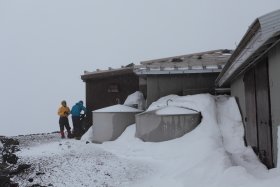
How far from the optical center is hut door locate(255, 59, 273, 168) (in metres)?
6.82

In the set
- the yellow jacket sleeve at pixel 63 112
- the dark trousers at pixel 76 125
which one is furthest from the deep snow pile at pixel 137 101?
the yellow jacket sleeve at pixel 63 112

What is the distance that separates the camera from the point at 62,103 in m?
15.8

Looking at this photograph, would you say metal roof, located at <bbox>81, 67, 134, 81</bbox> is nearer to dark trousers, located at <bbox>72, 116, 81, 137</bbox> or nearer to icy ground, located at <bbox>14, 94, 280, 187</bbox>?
dark trousers, located at <bbox>72, 116, 81, 137</bbox>

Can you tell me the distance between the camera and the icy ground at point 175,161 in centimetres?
630

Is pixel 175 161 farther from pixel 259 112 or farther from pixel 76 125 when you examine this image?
A: pixel 76 125

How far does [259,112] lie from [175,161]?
223 centimetres

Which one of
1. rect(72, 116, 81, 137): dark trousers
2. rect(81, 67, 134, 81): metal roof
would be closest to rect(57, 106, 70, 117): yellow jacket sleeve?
rect(72, 116, 81, 137): dark trousers

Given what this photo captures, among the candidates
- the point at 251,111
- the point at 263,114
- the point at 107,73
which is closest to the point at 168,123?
the point at 251,111

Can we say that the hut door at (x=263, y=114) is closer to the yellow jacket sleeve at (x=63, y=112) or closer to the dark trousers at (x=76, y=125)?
the dark trousers at (x=76, y=125)

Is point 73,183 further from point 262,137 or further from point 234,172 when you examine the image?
point 262,137

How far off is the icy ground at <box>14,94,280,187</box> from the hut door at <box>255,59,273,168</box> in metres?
0.30

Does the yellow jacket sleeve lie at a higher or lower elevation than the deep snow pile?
lower

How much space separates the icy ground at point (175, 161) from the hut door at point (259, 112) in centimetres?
31

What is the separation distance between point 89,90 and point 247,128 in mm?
9915
